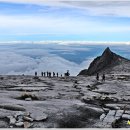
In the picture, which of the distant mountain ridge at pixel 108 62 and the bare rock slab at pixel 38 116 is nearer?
the bare rock slab at pixel 38 116

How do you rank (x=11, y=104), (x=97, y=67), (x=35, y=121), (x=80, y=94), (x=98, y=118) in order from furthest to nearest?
(x=97, y=67)
(x=80, y=94)
(x=11, y=104)
(x=98, y=118)
(x=35, y=121)

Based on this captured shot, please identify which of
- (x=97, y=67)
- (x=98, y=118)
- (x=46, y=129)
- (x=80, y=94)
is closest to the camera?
(x=46, y=129)

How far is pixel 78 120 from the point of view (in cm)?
1511

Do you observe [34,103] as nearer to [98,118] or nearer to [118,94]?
[98,118]

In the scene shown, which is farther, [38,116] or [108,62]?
Result: [108,62]

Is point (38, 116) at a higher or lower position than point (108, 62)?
lower

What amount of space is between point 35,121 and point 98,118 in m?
2.61

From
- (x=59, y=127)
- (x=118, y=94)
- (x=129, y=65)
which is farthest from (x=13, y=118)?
(x=129, y=65)

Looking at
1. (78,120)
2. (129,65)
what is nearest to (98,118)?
(78,120)

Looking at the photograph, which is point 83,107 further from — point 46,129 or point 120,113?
point 46,129

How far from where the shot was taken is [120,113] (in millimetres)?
16516

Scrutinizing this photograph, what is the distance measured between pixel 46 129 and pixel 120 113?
4217mm

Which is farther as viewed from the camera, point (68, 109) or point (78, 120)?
point (68, 109)

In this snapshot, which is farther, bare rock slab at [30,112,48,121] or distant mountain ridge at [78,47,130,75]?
distant mountain ridge at [78,47,130,75]
